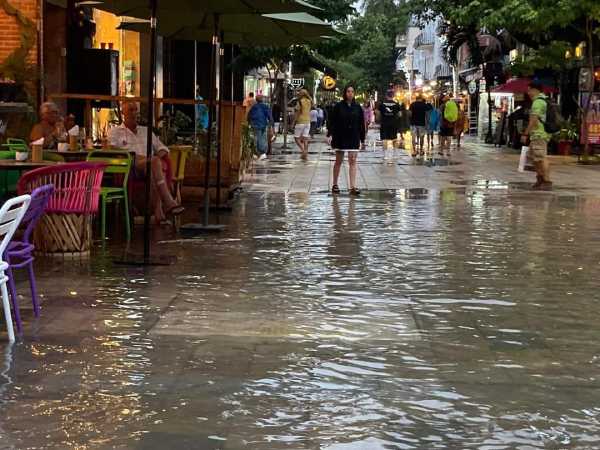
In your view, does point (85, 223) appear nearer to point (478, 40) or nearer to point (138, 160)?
point (138, 160)

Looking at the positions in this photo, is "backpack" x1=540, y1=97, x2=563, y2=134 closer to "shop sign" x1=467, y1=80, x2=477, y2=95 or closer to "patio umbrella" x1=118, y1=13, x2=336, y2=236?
"patio umbrella" x1=118, y1=13, x2=336, y2=236

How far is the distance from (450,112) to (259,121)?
7.40 m

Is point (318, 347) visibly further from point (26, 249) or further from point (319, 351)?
point (26, 249)

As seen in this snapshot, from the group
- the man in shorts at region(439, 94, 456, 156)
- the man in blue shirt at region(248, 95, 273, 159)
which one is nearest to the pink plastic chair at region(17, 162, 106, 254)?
the man in blue shirt at region(248, 95, 273, 159)

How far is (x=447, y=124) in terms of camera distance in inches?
1277

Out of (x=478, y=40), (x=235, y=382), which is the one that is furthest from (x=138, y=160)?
(x=478, y=40)

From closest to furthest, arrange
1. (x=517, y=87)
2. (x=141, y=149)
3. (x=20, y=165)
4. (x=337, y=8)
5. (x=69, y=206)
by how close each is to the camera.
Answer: (x=69, y=206)
(x=20, y=165)
(x=141, y=149)
(x=337, y=8)
(x=517, y=87)

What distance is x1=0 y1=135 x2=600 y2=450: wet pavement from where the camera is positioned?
4.96m

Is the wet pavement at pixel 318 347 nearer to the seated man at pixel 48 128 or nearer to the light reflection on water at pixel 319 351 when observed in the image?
the light reflection on water at pixel 319 351

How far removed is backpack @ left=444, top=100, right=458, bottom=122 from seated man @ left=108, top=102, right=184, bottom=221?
68.9 feet

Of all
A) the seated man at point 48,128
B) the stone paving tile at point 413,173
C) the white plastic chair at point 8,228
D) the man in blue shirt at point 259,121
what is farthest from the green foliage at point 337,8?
the white plastic chair at point 8,228

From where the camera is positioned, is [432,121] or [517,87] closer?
[432,121]

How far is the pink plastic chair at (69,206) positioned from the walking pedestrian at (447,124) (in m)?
22.6

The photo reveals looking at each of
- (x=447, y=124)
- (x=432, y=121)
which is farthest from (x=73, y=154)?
(x=432, y=121)
